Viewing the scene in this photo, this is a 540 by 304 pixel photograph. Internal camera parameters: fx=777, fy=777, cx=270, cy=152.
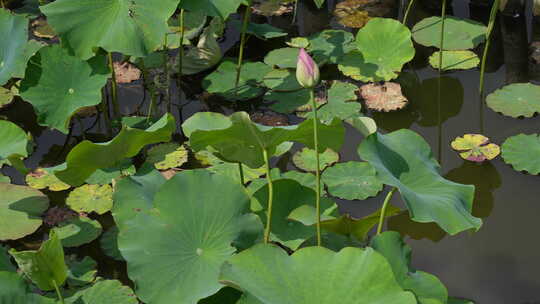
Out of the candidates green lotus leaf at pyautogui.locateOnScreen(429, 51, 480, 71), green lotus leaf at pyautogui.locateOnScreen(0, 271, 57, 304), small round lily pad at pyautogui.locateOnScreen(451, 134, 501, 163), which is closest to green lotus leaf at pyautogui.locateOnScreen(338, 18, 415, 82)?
green lotus leaf at pyautogui.locateOnScreen(429, 51, 480, 71)

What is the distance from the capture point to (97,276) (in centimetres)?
258

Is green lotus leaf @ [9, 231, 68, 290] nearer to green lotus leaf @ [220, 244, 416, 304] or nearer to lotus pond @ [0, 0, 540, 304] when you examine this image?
lotus pond @ [0, 0, 540, 304]

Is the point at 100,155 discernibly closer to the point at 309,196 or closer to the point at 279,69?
the point at 309,196

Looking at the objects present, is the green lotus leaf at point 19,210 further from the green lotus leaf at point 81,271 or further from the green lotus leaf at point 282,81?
the green lotus leaf at point 282,81

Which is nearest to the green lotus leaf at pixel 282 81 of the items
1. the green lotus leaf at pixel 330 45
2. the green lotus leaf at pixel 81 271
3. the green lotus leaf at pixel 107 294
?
the green lotus leaf at pixel 330 45

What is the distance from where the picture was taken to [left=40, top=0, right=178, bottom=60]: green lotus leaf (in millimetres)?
2736

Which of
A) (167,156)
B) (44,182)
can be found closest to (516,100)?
(167,156)

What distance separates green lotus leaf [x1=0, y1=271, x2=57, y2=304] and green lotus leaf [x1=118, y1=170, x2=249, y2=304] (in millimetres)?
248

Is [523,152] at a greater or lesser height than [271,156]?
lesser

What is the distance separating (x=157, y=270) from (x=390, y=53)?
192cm

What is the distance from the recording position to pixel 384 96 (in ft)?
11.3

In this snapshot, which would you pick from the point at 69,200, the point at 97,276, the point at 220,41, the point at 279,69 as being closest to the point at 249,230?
the point at 97,276

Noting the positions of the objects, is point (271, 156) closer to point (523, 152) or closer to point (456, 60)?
point (523, 152)

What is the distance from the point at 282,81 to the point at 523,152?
1.11m
